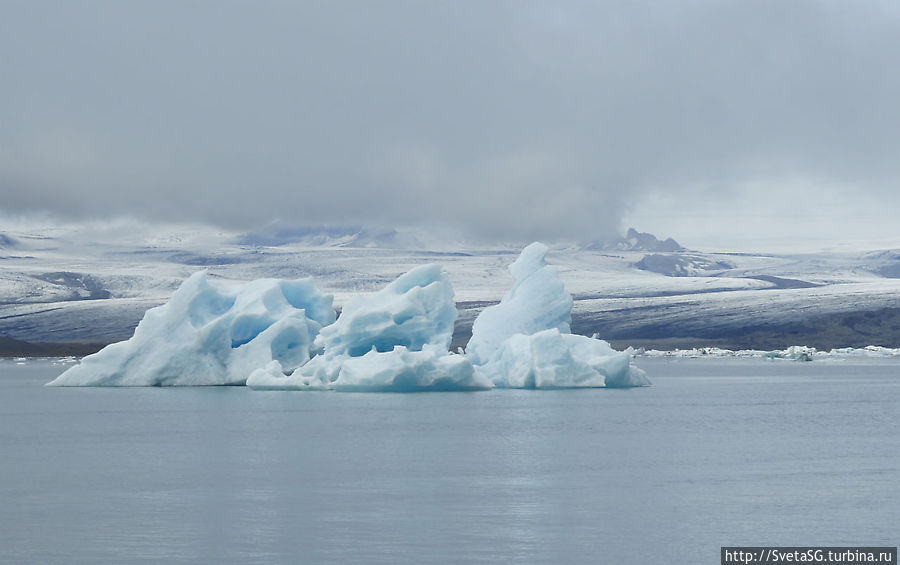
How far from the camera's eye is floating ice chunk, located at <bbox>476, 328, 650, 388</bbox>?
117 feet

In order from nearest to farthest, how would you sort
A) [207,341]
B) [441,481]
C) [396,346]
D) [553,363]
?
[441,481], [396,346], [553,363], [207,341]

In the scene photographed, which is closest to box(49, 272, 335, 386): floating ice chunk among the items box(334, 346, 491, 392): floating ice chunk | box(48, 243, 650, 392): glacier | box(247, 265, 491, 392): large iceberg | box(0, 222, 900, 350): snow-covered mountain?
box(48, 243, 650, 392): glacier

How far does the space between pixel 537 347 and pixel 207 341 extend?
34.6 ft

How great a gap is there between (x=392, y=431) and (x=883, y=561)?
1485cm

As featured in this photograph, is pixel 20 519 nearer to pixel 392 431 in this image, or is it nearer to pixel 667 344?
pixel 392 431

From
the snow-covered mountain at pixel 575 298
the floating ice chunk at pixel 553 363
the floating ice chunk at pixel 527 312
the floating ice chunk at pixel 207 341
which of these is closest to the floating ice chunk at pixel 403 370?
the floating ice chunk at pixel 553 363

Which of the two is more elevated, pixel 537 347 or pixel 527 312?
pixel 527 312

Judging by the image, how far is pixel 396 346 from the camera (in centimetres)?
3388

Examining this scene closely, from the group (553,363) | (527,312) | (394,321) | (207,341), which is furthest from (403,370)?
(207,341)

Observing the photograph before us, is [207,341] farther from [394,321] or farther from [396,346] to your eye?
[396,346]

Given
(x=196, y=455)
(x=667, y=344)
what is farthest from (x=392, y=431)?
(x=667, y=344)

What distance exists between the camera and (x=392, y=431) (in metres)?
25.5

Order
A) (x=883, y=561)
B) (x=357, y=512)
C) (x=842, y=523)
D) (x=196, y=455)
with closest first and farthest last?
1. (x=883, y=561)
2. (x=842, y=523)
3. (x=357, y=512)
4. (x=196, y=455)

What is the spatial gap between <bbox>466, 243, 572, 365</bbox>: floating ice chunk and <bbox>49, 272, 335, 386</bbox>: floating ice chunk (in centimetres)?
585
